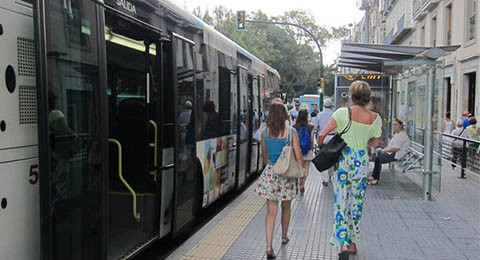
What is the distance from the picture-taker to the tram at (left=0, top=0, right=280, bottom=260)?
3.01 metres

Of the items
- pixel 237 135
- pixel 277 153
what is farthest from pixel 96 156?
pixel 237 135

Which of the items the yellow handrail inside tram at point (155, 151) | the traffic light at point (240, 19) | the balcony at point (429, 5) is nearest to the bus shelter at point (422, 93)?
the yellow handrail inside tram at point (155, 151)

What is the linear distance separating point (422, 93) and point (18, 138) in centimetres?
862

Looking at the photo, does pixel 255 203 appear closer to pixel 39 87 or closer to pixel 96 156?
pixel 96 156

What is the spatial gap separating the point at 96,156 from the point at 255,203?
16.3 feet

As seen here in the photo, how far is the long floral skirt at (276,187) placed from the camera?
5418 millimetres

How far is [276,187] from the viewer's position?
542cm

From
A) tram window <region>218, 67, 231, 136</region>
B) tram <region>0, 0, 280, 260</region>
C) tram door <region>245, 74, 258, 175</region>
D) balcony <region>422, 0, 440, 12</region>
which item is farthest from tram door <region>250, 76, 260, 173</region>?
balcony <region>422, 0, 440, 12</region>

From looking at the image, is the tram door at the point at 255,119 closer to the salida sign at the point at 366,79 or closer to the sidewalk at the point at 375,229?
the sidewalk at the point at 375,229

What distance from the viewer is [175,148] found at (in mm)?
5520

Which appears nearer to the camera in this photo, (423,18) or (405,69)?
(405,69)

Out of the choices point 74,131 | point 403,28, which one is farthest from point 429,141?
point 403,28

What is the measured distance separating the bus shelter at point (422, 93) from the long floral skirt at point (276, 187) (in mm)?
4049

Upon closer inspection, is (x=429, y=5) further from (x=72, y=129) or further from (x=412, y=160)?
(x=72, y=129)
